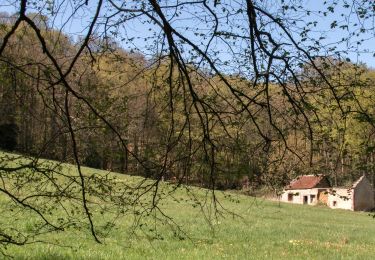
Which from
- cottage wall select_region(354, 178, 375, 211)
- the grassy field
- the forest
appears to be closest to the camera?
the forest

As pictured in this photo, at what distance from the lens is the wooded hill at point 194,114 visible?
17.8 ft

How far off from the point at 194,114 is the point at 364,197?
180 ft

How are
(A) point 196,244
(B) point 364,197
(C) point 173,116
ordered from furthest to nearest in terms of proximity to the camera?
(B) point 364,197
(A) point 196,244
(C) point 173,116

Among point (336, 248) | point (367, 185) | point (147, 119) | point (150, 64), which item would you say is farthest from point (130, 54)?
point (367, 185)

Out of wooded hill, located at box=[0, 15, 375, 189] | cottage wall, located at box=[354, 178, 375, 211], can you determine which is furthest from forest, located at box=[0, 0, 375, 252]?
cottage wall, located at box=[354, 178, 375, 211]

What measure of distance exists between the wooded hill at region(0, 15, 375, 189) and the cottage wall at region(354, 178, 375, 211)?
2082 inches

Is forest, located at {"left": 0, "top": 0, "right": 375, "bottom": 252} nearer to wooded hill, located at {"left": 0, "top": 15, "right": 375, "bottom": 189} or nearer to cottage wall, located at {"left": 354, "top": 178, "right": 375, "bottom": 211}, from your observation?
wooded hill, located at {"left": 0, "top": 15, "right": 375, "bottom": 189}

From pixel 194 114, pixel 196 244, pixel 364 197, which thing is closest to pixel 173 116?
pixel 194 114

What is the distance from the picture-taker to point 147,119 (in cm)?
599

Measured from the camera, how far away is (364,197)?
56.5m

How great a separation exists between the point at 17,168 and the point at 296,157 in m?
3.01

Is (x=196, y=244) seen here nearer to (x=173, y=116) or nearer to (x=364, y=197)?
(x=173, y=116)

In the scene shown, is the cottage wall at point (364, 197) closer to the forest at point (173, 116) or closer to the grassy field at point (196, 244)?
the grassy field at point (196, 244)

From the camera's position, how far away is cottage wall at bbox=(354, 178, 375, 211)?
55844 millimetres
